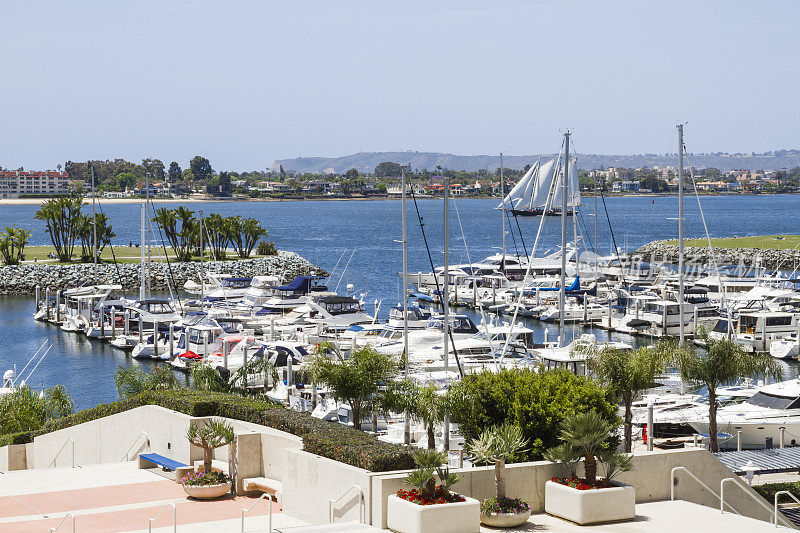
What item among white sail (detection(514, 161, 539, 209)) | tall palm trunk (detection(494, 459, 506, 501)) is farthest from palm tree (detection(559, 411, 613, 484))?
white sail (detection(514, 161, 539, 209))

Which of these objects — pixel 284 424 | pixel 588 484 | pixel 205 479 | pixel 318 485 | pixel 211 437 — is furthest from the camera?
pixel 284 424

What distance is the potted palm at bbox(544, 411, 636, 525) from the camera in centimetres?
1370

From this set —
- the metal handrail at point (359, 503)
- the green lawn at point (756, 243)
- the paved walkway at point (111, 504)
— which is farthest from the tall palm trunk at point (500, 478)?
the green lawn at point (756, 243)

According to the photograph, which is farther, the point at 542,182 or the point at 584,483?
the point at 542,182

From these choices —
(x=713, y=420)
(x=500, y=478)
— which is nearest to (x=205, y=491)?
(x=500, y=478)

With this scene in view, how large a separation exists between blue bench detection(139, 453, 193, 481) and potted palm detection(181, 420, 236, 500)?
1.97ft

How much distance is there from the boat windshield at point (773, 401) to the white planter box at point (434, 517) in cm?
1922

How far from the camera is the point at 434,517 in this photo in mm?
12539

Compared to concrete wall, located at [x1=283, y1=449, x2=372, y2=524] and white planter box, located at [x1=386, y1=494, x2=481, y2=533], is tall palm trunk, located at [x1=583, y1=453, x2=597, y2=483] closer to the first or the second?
white planter box, located at [x1=386, y1=494, x2=481, y2=533]

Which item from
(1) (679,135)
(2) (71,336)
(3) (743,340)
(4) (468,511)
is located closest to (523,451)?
(4) (468,511)

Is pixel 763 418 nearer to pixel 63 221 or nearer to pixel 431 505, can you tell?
pixel 431 505

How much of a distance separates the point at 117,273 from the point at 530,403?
7656 centimetres

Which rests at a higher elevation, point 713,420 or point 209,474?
point 209,474

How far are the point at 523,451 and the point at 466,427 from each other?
3.07 meters
